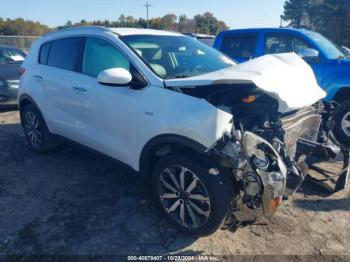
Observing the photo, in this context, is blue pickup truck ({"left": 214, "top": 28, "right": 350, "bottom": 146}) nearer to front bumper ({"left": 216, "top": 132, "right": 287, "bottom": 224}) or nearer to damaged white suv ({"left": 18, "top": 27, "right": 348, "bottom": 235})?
damaged white suv ({"left": 18, "top": 27, "right": 348, "bottom": 235})

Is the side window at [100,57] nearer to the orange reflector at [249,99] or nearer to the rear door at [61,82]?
the rear door at [61,82]

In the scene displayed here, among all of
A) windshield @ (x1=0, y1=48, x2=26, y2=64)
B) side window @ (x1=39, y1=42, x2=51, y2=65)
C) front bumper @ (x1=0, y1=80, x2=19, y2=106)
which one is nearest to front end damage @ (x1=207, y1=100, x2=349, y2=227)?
side window @ (x1=39, y1=42, x2=51, y2=65)

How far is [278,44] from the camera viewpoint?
677 centimetres

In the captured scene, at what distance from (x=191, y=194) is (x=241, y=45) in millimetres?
5110

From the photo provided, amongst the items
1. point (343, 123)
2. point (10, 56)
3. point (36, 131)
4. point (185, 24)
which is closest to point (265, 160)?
point (343, 123)

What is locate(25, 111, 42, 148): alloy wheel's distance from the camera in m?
5.10

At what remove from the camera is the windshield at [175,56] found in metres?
3.46

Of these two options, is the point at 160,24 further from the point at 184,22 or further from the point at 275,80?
the point at 275,80

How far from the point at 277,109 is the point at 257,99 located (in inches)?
8.4

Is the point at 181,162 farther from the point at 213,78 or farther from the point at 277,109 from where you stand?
the point at 277,109

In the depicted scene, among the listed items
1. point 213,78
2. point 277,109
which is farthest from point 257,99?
point 213,78

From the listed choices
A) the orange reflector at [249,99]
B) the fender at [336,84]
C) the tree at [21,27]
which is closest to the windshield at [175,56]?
the orange reflector at [249,99]

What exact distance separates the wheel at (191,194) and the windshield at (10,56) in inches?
307

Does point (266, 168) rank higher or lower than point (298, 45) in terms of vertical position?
lower
